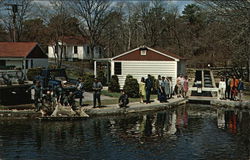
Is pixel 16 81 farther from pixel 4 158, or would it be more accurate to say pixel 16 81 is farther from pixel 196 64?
pixel 196 64

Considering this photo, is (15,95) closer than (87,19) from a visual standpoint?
Yes

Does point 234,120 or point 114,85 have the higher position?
point 114,85

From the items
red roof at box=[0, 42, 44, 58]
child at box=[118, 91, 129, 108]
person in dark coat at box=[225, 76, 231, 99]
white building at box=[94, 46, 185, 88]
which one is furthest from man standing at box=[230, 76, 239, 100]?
red roof at box=[0, 42, 44, 58]

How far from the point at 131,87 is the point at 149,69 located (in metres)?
5.67

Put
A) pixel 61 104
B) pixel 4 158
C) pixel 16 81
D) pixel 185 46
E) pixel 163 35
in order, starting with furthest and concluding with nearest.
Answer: pixel 163 35
pixel 185 46
pixel 16 81
pixel 61 104
pixel 4 158

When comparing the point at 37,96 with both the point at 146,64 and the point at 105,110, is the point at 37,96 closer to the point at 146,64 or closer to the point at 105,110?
the point at 105,110

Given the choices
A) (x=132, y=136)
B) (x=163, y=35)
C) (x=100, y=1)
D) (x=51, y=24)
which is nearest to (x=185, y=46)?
(x=163, y=35)

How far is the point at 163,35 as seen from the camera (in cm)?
7725

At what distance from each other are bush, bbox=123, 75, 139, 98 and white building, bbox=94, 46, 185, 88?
5.20 meters

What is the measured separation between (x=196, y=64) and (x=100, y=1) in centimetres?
1938

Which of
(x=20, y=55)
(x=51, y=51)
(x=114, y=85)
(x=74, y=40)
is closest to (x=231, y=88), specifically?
(x=114, y=85)

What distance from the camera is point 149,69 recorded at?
109 ft

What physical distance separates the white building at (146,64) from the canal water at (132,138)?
1117cm

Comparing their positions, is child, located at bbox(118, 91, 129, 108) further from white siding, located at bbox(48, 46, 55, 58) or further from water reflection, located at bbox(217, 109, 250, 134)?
white siding, located at bbox(48, 46, 55, 58)
